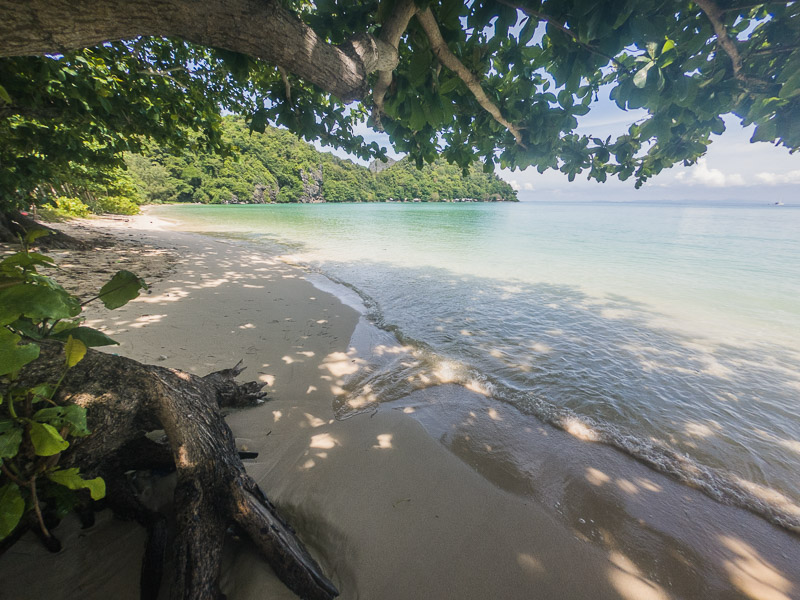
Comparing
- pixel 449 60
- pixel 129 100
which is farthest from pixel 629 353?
pixel 129 100

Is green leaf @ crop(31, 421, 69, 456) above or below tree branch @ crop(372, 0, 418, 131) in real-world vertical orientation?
below

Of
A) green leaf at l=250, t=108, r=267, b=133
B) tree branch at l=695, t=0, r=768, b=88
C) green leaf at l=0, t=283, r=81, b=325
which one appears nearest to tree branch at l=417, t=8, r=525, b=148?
tree branch at l=695, t=0, r=768, b=88

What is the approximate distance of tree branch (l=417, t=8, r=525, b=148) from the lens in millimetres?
2098

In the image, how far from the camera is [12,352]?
2.74 ft

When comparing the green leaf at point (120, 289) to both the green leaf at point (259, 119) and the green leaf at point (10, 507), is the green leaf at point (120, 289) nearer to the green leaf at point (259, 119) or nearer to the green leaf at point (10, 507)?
the green leaf at point (10, 507)

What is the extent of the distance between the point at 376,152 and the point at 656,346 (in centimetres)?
563

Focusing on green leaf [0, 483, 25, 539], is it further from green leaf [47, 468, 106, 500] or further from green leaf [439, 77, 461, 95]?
green leaf [439, 77, 461, 95]

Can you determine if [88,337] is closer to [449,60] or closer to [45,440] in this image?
[45,440]

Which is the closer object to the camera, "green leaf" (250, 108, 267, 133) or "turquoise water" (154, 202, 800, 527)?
"turquoise water" (154, 202, 800, 527)

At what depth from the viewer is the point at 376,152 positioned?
4.48 meters

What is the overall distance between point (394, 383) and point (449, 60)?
10.5 ft

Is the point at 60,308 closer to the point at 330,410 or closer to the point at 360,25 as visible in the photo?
the point at 330,410

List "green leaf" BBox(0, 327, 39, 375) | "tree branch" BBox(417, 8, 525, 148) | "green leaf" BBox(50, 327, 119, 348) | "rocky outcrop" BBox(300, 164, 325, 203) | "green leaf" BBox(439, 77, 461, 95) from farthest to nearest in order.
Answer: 1. "rocky outcrop" BBox(300, 164, 325, 203)
2. "green leaf" BBox(439, 77, 461, 95)
3. "tree branch" BBox(417, 8, 525, 148)
4. "green leaf" BBox(50, 327, 119, 348)
5. "green leaf" BBox(0, 327, 39, 375)

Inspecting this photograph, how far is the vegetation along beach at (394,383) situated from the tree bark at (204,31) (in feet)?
0.05
